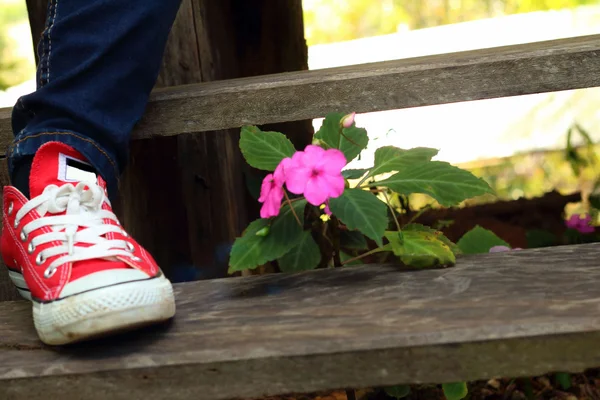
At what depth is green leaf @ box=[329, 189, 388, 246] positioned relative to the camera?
3.39 feet

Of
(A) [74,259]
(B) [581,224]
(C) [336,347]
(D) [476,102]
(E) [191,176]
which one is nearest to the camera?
(C) [336,347]

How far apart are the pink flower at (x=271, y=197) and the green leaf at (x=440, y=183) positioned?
178 millimetres

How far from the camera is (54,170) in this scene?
1.11 m

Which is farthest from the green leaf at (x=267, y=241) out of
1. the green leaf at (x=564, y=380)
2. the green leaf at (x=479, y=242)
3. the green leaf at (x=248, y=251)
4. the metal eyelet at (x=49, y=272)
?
the green leaf at (x=564, y=380)

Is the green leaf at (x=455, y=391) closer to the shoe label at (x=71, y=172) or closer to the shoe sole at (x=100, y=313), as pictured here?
the shoe sole at (x=100, y=313)

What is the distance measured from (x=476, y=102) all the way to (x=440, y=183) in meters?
2.56

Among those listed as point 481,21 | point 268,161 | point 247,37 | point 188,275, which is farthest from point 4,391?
point 481,21

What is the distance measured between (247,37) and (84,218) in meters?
1.09

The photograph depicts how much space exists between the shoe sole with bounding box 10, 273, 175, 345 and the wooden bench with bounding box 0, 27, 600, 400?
27 mm

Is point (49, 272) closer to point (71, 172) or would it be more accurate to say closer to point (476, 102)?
point (71, 172)

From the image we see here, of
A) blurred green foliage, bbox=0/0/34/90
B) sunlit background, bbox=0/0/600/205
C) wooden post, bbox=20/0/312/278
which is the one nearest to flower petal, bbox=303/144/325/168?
wooden post, bbox=20/0/312/278

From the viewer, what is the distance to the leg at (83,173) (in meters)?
0.92

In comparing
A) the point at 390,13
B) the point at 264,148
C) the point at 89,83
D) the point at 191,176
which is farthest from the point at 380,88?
the point at 390,13

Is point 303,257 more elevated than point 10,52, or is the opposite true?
point 10,52
